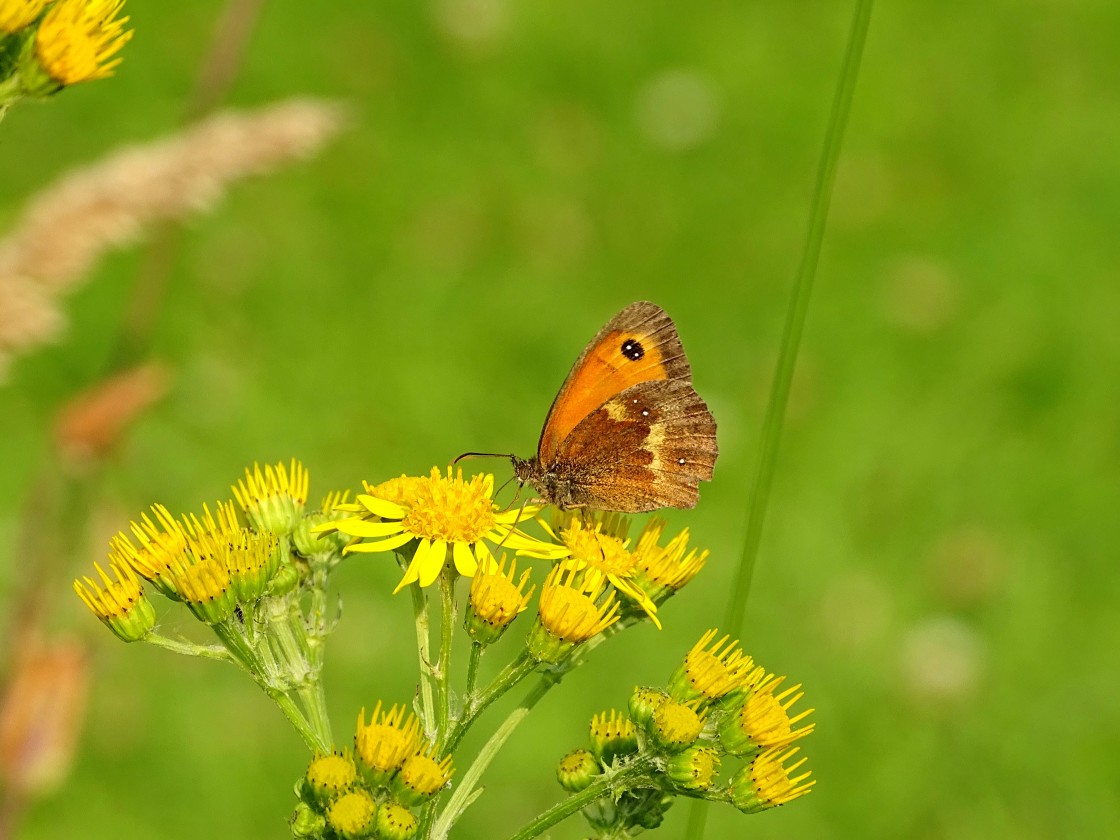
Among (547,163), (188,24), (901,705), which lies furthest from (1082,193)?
(188,24)

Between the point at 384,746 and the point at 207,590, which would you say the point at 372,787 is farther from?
the point at 207,590

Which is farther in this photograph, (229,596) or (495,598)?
(495,598)

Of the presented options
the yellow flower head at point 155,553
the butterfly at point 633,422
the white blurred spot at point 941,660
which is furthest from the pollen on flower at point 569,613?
the white blurred spot at point 941,660

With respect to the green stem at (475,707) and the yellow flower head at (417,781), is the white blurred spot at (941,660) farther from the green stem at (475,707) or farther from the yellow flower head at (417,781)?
the yellow flower head at (417,781)

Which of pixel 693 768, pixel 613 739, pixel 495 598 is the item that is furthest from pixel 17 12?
pixel 693 768

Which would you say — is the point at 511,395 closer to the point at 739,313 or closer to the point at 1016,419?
Result: the point at 739,313

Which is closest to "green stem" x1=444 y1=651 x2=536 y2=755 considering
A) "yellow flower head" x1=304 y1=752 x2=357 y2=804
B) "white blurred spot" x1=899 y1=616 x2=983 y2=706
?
"yellow flower head" x1=304 y1=752 x2=357 y2=804
